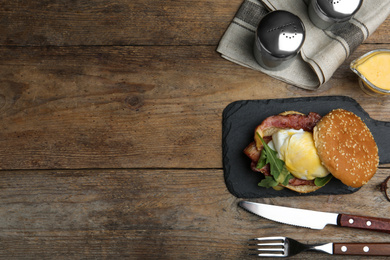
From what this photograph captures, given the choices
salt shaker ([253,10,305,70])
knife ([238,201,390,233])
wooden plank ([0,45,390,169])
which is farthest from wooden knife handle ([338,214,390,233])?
salt shaker ([253,10,305,70])

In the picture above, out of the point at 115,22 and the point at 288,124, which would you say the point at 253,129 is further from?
the point at 115,22

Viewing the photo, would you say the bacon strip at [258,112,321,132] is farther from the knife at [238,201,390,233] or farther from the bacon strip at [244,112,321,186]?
the knife at [238,201,390,233]

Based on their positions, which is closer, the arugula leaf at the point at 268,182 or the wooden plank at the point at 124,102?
the arugula leaf at the point at 268,182

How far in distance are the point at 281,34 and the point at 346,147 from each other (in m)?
0.44

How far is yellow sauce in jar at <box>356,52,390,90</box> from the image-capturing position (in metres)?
1.25

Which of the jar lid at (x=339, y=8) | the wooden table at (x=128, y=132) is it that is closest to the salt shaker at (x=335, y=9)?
the jar lid at (x=339, y=8)

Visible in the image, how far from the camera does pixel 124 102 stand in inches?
52.4

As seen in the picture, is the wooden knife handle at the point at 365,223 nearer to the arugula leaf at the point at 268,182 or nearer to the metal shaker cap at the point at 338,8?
the arugula leaf at the point at 268,182

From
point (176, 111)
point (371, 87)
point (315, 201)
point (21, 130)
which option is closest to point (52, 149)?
point (21, 130)

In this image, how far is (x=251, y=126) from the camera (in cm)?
130

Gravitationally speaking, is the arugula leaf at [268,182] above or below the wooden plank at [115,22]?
below

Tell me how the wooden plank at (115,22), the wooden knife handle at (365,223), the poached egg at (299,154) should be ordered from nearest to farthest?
the poached egg at (299,154) < the wooden knife handle at (365,223) < the wooden plank at (115,22)

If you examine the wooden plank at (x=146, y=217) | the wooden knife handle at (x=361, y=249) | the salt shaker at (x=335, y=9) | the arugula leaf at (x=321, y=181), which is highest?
the salt shaker at (x=335, y=9)

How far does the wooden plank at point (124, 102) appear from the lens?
1.31 meters
